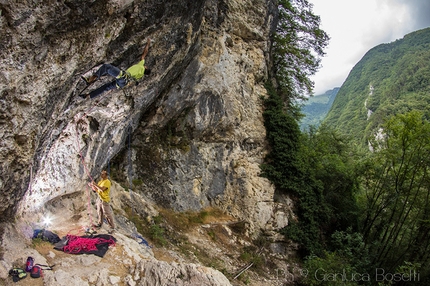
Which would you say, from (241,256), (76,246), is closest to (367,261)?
(241,256)

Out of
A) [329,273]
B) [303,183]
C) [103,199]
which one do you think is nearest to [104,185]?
[103,199]

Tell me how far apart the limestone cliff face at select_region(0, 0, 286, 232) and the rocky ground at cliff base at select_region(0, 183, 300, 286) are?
0.57 metres

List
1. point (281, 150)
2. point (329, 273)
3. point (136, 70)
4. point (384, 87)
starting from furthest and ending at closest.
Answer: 1. point (384, 87)
2. point (281, 150)
3. point (329, 273)
4. point (136, 70)

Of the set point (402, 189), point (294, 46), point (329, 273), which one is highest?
point (294, 46)

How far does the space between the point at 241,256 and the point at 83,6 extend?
397 inches

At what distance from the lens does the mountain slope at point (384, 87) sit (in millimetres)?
69250

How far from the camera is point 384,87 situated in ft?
323

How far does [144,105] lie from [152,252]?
16.9ft

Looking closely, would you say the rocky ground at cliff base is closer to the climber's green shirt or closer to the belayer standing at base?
the belayer standing at base

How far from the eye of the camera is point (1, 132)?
Result: 12.8 feet

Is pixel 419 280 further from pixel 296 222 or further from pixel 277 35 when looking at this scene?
pixel 277 35

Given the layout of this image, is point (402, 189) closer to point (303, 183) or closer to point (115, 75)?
point (303, 183)

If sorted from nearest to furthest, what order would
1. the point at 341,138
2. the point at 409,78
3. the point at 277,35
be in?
the point at 277,35
the point at 341,138
the point at 409,78

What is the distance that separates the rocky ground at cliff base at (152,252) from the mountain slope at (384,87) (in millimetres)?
52168
